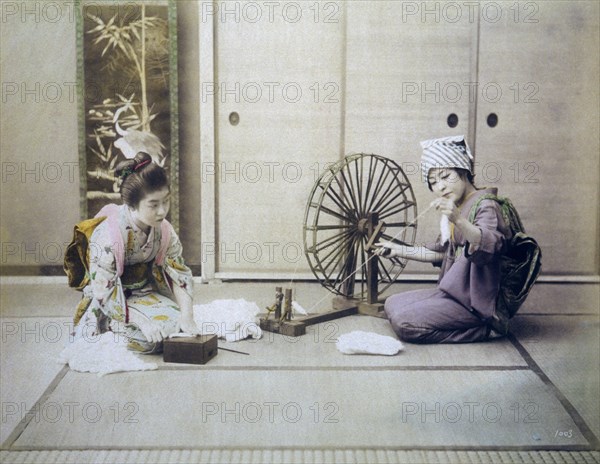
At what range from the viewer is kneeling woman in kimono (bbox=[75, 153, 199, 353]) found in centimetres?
193

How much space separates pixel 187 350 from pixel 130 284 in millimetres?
321

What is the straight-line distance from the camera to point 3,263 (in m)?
1.87

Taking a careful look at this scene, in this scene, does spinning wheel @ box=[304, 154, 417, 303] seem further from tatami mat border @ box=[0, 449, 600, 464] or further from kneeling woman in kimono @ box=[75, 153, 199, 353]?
tatami mat border @ box=[0, 449, 600, 464]

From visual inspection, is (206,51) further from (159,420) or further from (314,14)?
(159,420)

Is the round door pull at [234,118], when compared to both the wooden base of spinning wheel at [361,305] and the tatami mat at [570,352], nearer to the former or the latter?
the wooden base of spinning wheel at [361,305]

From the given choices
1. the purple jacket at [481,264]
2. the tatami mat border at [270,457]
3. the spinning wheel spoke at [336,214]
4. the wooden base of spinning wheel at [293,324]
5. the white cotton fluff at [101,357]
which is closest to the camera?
the tatami mat border at [270,457]

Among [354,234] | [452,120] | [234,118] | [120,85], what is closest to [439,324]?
[354,234]

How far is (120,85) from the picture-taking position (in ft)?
6.32

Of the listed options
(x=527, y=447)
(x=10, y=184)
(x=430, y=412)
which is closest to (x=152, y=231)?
(x=10, y=184)

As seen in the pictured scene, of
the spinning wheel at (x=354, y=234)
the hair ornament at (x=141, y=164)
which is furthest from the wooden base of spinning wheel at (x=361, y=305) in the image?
the hair ornament at (x=141, y=164)

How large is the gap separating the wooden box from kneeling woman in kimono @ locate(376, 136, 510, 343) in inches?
27.0

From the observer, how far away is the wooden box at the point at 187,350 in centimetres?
191

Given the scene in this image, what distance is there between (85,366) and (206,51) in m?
1.08

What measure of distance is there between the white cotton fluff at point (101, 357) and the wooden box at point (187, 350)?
0.06 meters
